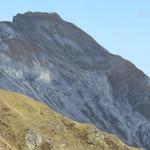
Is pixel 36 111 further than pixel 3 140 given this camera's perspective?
Yes

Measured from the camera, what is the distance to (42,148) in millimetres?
107500

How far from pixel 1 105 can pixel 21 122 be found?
7383 mm

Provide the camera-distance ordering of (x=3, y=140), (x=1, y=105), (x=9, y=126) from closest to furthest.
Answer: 1. (x=3, y=140)
2. (x=9, y=126)
3. (x=1, y=105)

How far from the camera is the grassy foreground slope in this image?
342 feet

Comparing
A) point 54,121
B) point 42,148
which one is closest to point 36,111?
point 54,121

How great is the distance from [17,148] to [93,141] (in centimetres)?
2030

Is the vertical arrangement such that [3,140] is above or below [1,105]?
below

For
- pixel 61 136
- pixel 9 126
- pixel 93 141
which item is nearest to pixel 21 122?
pixel 9 126

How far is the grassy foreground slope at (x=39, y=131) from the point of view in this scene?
342 feet

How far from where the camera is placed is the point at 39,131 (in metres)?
110

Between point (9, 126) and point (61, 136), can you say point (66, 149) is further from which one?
point (9, 126)

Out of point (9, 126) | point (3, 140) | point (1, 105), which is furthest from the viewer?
point (1, 105)

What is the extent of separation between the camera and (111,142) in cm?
12019

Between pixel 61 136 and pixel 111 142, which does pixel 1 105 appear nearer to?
pixel 61 136
